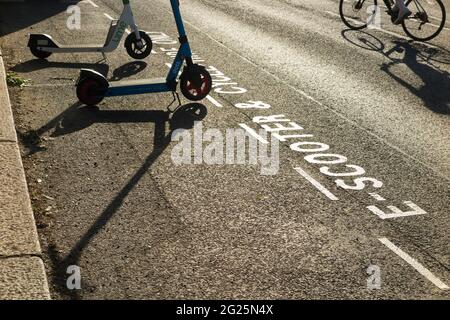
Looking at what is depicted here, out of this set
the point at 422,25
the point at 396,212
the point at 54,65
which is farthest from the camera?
the point at 422,25

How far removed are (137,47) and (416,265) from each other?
24.4 ft

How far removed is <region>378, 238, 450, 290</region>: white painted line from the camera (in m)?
4.84

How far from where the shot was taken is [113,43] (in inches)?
432

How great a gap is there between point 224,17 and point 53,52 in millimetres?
6214

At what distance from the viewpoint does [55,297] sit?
176 inches

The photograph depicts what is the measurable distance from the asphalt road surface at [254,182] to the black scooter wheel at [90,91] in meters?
0.14

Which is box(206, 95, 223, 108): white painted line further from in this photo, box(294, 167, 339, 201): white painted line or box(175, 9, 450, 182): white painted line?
box(294, 167, 339, 201): white painted line

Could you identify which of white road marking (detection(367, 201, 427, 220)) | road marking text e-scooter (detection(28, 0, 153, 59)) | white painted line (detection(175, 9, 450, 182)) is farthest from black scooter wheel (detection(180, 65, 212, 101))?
white road marking (detection(367, 201, 427, 220))

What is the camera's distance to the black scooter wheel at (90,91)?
852 cm

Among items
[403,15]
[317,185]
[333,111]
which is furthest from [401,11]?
[317,185]

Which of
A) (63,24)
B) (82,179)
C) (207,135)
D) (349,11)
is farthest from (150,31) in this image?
(82,179)

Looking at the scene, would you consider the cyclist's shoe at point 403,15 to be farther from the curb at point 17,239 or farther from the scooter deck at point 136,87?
the curb at point 17,239

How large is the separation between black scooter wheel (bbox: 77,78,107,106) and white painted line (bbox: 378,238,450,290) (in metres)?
4.57

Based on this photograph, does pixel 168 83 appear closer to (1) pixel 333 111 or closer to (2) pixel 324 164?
(1) pixel 333 111
